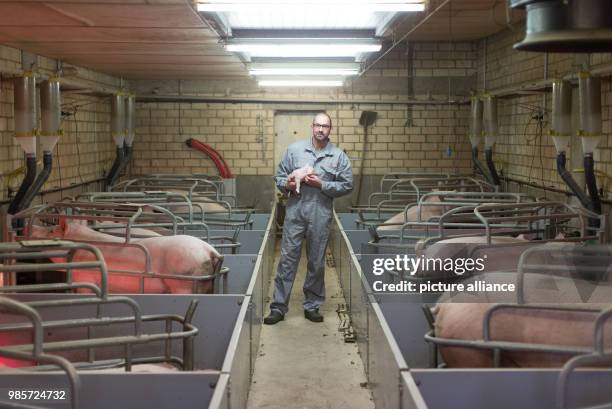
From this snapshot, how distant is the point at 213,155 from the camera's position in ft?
39.0

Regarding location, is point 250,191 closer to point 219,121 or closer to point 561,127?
point 219,121

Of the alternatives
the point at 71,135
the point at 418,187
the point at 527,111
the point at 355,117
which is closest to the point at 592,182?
the point at 418,187

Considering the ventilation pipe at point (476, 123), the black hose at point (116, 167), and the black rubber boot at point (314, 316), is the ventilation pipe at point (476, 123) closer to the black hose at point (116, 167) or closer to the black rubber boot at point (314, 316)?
the black rubber boot at point (314, 316)

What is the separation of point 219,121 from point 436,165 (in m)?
3.41

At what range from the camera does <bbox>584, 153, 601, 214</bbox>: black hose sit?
673 centimetres

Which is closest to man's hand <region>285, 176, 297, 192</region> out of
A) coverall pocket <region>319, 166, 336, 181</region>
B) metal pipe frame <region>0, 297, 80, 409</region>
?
coverall pocket <region>319, 166, 336, 181</region>

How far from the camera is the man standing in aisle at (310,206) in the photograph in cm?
652

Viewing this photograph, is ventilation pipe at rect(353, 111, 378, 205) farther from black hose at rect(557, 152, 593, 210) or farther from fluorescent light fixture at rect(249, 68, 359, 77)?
black hose at rect(557, 152, 593, 210)

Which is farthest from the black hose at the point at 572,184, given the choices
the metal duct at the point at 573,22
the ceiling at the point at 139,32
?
the metal duct at the point at 573,22

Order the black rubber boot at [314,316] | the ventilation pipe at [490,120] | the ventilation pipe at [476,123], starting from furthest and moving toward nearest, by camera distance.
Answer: the ventilation pipe at [476,123], the ventilation pipe at [490,120], the black rubber boot at [314,316]

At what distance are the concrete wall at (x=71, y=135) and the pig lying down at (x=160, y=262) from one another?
2.46 m

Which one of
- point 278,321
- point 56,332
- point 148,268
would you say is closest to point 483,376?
point 56,332

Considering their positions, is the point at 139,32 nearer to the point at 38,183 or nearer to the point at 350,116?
the point at 38,183

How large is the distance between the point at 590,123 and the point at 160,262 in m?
3.87
